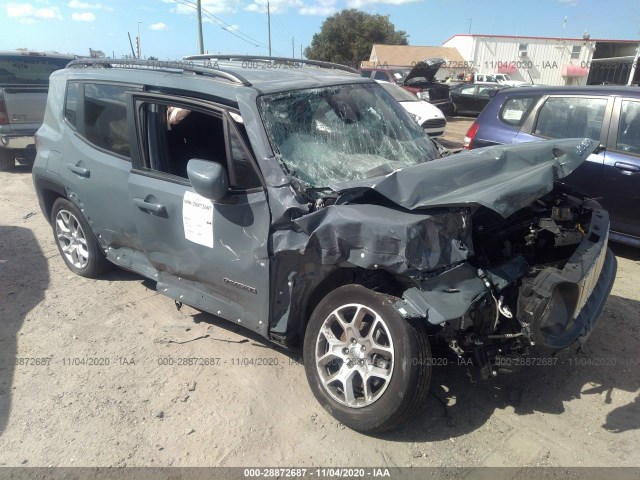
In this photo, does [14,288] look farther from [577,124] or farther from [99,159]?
[577,124]

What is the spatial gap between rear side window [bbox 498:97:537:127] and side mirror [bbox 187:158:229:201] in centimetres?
407

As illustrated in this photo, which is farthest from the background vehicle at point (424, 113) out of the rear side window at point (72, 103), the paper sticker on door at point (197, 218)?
the paper sticker on door at point (197, 218)

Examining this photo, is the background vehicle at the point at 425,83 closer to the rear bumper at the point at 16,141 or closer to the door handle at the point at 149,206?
the rear bumper at the point at 16,141

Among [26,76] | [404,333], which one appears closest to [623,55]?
[26,76]

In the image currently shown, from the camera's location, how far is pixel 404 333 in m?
2.50

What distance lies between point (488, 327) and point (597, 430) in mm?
890

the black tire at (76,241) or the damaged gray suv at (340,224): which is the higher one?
the damaged gray suv at (340,224)

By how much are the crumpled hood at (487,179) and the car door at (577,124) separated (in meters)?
2.00

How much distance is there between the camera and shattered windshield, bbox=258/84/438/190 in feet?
10.0

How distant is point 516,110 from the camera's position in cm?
579

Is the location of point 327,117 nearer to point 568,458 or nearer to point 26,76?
point 568,458

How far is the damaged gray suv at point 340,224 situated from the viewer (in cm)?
253

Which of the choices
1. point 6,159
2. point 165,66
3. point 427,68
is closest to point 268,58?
point 165,66

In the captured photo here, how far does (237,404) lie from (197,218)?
1.19 meters
